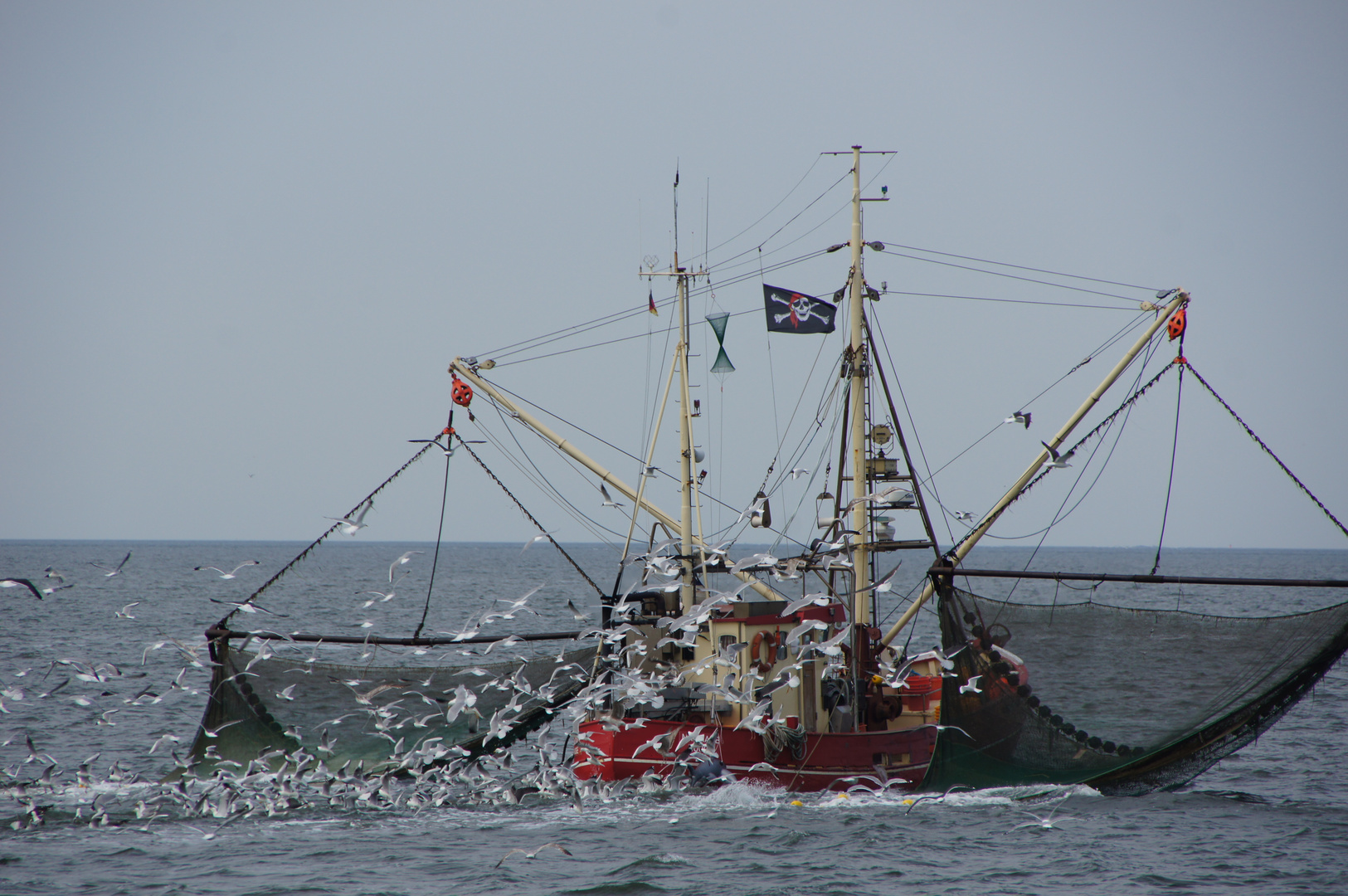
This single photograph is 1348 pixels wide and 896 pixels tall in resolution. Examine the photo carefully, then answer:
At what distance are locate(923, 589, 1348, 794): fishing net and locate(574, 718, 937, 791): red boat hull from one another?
1542mm

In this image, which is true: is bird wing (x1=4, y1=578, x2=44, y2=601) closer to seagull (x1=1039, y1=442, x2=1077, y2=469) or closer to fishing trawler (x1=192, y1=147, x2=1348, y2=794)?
fishing trawler (x1=192, y1=147, x2=1348, y2=794)

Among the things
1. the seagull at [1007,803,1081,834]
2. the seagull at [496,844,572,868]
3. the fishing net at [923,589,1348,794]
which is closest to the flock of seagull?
the seagull at [1007,803,1081,834]

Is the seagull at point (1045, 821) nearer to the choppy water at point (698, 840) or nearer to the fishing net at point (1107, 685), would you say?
the choppy water at point (698, 840)

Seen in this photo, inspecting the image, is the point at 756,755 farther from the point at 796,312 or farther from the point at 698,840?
the point at 796,312

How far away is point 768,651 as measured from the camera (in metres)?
24.7

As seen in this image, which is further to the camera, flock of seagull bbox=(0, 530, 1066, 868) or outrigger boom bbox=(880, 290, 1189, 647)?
outrigger boom bbox=(880, 290, 1189, 647)

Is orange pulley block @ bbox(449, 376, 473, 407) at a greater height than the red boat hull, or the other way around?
orange pulley block @ bbox(449, 376, 473, 407)

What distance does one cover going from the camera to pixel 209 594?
4188 inches

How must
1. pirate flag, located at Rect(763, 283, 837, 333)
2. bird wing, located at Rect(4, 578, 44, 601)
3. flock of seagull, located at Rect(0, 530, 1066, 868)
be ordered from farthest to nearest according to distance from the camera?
pirate flag, located at Rect(763, 283, 837, 333)
flock of seagull, located at Rect(0, 530, 1066, 868)
bird wing, located at Rect(4, 578, 44, 601)

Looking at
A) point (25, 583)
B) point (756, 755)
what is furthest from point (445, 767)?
point (25, 583)

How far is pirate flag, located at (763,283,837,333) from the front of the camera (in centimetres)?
2742

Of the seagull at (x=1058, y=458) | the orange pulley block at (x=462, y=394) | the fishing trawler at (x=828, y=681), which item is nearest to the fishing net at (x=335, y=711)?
the fishing trawler at (x=828, y=681)

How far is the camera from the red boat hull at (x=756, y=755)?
77.8ft

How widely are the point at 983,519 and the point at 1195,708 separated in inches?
276
